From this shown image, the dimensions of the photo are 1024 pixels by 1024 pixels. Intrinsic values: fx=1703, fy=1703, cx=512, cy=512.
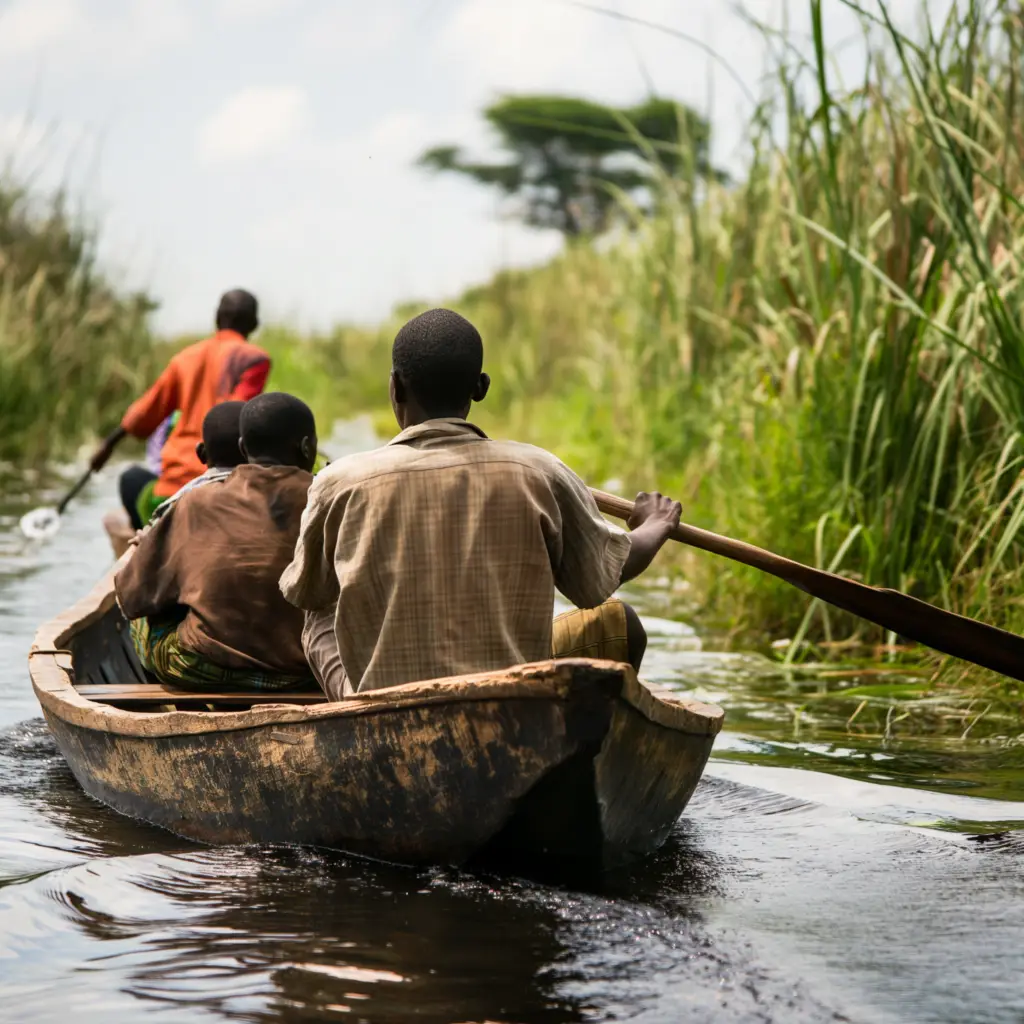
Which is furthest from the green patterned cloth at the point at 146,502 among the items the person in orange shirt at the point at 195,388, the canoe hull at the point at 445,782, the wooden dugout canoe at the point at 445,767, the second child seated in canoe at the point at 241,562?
the canoe hull at the point at 445,782

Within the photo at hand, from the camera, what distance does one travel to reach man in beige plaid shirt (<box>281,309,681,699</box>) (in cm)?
410

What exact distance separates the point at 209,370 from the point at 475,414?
1176 centimetres

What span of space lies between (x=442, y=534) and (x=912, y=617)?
5.74 ft

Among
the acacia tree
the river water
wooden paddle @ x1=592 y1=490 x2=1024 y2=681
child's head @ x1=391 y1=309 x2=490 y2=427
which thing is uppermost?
the acacia tree

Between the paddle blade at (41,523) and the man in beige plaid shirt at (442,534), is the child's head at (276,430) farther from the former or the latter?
the paddle blade at (41,523)

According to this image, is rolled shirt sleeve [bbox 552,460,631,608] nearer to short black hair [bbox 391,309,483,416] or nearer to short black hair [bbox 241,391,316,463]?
short black hair [bbox 391,309,483,416]

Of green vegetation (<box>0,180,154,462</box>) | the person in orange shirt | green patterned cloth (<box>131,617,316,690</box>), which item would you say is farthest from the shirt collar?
green vegetation (<box>0,180,154,462</box>)

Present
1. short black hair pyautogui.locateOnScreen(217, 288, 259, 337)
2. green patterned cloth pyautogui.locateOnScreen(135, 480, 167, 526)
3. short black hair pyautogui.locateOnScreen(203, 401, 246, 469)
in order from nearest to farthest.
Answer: short black hair pyautogui.locateOnScreen(203, 401, 246, 469)
green patterned cloth pyautogui.locateOnScreen(135, 480, 167, 526)
short black hair pyautogui.locateOnScreen(217, 288, 259, 337)

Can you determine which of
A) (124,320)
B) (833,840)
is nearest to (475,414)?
(124,320)

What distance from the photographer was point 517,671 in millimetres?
3838

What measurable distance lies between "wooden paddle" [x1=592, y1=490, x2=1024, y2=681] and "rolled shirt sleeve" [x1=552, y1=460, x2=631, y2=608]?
2.38 feet

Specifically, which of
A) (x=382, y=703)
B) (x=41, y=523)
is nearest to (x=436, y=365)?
(x=382, y=703)

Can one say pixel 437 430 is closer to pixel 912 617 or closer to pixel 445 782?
pixel 445 782

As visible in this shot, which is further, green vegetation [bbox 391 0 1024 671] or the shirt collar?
green vegetation [bbox 391 0 1024 671]
